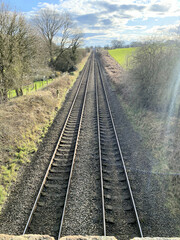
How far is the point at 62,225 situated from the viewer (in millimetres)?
5547

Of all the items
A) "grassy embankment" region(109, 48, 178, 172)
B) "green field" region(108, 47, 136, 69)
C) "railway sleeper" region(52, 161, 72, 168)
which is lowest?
"railway sleeper" region(52, 161, 72, 168)

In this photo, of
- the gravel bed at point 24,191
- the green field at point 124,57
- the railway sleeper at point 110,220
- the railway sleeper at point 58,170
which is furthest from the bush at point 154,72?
the railway sleeper at point 110,220

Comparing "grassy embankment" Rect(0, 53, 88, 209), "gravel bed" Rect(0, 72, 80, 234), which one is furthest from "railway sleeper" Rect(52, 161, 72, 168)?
"grassy embankment" Rect(0, 53, 88, 209)

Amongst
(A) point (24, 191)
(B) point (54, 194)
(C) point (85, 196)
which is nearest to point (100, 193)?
(C) point (85, 196)

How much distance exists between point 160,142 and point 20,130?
8.91 m

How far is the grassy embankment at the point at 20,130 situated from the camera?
800 centimetres

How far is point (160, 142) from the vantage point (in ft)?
33.8

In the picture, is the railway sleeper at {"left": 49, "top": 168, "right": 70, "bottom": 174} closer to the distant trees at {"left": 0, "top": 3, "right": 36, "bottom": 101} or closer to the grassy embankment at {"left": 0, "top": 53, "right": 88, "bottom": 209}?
the grassy embankment at {"left": 0, "top": 53, "right": 88, "bottom": 209}

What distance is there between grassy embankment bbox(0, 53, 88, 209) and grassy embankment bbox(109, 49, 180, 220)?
6604mm

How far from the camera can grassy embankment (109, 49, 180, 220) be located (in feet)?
23.1

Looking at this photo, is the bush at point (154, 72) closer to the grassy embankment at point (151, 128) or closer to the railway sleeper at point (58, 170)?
the grassy embankment at point (151, 128)

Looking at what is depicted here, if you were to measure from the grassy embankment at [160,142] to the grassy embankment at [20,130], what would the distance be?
21.7 ft

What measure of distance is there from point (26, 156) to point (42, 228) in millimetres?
4522

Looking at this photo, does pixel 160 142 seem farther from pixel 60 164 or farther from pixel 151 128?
pixel 60 164
